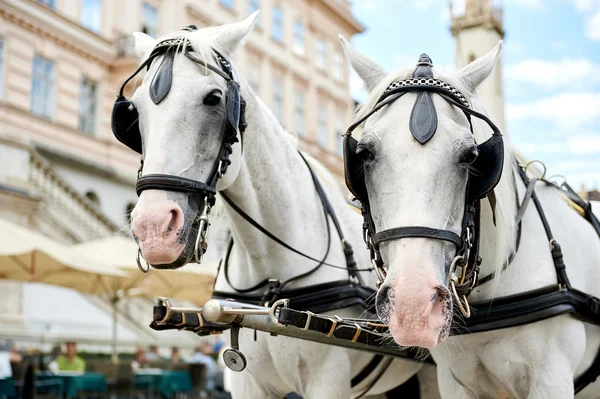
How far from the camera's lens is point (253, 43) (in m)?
28.7

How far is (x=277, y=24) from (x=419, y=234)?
30019 millimetres

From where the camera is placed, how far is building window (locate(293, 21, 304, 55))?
1275 inches

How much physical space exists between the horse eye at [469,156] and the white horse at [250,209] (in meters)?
1.06

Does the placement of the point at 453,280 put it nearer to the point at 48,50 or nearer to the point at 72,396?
the point at 72,396

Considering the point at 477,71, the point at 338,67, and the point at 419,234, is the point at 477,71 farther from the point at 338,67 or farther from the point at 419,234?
the point at 338,67

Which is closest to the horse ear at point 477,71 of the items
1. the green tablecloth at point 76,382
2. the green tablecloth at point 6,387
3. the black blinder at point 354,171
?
the black blinder at point 354,171

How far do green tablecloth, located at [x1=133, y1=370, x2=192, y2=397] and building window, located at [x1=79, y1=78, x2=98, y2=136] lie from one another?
11.5 m

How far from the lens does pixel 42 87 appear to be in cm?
1991

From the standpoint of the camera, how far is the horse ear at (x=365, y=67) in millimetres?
2871

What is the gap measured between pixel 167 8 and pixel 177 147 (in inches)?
906

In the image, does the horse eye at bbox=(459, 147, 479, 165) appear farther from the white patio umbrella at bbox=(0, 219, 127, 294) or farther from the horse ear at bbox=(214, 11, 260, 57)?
the white patio umbrella at bbox=(0, 219, 127, 294)


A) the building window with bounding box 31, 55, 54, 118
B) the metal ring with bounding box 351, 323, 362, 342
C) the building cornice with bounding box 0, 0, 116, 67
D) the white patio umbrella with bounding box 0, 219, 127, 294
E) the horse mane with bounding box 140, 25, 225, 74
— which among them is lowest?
the metal ring with bounding box 351, 323, 362, 342

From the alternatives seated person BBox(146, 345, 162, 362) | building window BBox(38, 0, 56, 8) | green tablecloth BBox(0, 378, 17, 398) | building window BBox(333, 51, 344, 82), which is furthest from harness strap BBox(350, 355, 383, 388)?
building window BBox(333, 51, 344, 82)

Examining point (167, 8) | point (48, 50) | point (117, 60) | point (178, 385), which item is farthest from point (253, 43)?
point (178, 385)
